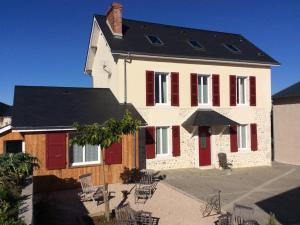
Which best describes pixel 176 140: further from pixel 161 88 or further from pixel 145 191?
pixel 145 191

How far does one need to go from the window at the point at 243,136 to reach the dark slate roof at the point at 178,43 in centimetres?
383

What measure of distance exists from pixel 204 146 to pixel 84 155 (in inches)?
274

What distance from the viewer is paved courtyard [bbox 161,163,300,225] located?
10109mm

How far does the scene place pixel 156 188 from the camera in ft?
41.7

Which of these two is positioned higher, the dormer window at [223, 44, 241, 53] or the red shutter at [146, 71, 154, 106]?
the dormer window at [223, 44, 241, 53]

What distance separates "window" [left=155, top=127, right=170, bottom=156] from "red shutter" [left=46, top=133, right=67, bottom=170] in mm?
5275

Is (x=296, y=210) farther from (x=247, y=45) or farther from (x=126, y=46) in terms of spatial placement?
(x=247, y=45)

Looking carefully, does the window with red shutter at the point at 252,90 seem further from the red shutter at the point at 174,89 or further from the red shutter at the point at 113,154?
the red shutter at the point at 113,154

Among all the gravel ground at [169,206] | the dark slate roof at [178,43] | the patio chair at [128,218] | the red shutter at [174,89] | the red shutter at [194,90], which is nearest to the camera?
the patio chair at [128,218]

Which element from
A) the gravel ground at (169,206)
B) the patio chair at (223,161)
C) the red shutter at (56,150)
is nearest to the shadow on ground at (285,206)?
the gravel ground at (169,206)

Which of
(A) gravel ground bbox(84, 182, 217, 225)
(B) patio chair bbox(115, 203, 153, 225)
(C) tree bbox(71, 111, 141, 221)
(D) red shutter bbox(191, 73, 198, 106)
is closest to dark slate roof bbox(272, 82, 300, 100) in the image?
(D) red shutter bbox(191, 73, 198, 106)

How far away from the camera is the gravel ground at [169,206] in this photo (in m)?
9.09

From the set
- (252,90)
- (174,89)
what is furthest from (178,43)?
(252,90)

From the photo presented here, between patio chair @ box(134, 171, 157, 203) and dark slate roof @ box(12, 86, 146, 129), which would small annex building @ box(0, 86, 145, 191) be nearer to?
dark slate roof @ box(12, 86, 146, 129)
